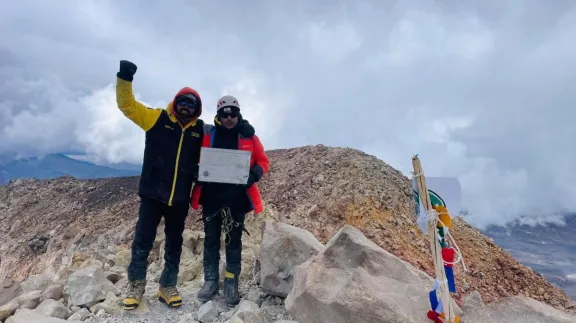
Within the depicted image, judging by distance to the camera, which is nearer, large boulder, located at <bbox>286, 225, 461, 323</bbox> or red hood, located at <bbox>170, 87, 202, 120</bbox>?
large boulder, located at <bbox>286, 225, 461, 323</bbox>

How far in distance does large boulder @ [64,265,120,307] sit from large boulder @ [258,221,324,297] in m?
2.39

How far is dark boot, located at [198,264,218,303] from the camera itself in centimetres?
580

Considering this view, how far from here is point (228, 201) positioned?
5.65m

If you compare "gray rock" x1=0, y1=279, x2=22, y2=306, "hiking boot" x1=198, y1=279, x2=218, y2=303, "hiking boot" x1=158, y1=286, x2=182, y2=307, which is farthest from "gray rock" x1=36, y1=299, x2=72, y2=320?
"gray rock" x1=0, y1=279, x2=22, y2=306

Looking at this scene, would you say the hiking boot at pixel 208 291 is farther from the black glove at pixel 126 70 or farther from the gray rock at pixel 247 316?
the black glove at pixel 126 70

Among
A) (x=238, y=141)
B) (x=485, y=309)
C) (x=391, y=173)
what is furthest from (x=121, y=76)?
(x=391, y=173)

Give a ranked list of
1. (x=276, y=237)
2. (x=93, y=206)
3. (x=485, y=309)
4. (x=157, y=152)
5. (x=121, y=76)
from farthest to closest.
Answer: (x=93, y=206)
(x=276, y=237)
(x=157, y=152)
(x=121, y=76)
(x=485, y=309)

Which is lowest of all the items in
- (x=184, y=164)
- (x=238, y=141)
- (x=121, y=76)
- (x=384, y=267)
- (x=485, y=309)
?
(x=485, y=309)

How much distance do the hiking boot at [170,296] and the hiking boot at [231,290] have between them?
2.20 feet

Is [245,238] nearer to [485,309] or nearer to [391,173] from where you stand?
[391,173]

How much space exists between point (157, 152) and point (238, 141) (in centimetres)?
108

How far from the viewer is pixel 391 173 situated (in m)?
11.8

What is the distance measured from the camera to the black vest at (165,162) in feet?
17.6

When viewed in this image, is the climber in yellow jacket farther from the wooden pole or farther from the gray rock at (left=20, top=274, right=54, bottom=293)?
the gray rock at (left=20, top=274, right=54, bottom=293)
